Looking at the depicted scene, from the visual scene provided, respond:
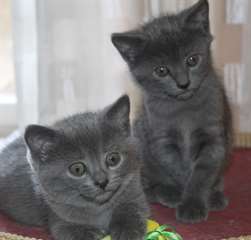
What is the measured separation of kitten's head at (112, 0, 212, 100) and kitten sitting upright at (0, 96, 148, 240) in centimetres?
22

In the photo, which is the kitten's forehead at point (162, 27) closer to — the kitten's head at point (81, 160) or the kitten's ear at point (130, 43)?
the kitten's ear at point (130, 43)

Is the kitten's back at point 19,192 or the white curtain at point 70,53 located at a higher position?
the white curtain at point 70,53

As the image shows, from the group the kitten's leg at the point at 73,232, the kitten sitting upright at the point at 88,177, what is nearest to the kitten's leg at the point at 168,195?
the kitten sitting upright at the point at 88,177

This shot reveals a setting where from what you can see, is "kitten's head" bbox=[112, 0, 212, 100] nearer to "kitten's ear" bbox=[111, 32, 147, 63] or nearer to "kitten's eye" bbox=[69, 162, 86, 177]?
"kitten's ear" bbox=[111, 32, 147, 63]

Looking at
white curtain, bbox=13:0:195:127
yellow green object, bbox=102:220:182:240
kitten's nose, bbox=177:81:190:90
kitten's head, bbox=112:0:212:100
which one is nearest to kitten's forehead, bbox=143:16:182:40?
kitten's head, bbox=112:0:212:100

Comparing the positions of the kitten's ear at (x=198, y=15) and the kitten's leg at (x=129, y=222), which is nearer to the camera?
the kitten's leg at (x=129, y=222)

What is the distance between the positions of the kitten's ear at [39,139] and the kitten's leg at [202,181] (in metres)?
0.44

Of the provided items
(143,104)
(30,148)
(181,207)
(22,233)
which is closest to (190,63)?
(143,104)

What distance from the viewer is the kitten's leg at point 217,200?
1515 millimetres

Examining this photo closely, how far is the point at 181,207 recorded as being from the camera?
1.47 metres

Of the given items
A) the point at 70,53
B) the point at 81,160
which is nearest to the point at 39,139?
the point at 81,160

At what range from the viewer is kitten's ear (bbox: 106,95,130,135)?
1.25 m

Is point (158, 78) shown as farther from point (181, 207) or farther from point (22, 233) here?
point (22, 233)

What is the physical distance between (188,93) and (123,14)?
18.0 inches
